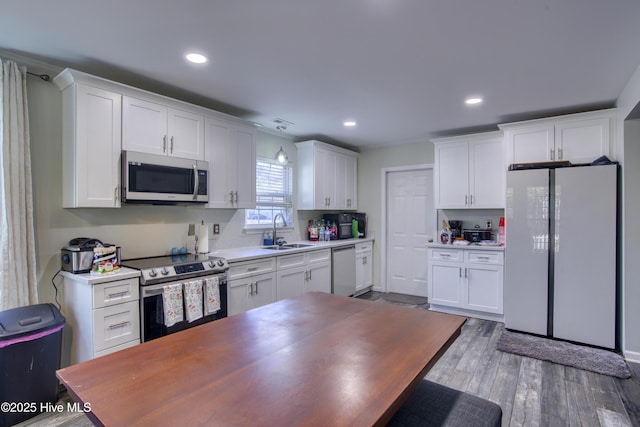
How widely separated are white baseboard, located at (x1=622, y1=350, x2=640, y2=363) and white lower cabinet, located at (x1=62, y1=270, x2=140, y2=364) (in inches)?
165

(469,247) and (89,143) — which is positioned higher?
(89,143)

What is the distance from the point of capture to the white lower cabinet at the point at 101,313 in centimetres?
228

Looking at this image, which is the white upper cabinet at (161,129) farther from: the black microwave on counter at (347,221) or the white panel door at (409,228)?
the white panel door at (409,228)

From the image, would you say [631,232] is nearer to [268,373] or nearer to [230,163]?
[268,373]

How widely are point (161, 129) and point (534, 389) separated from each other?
3.68 m

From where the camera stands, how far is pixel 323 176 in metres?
4.80

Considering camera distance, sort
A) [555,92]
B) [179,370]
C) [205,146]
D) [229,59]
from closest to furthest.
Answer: [179,370]
[229,59]
[555,92]
[205,146]

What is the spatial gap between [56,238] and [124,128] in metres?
1.00

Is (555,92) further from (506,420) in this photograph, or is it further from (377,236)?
(377,236)

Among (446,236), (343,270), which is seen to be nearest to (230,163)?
(343,270)

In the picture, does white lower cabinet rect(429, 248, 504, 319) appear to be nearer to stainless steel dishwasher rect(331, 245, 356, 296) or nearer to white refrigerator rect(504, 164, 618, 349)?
white refrigerator rect(504, 164, 618, 349)

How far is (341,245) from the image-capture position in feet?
15.3

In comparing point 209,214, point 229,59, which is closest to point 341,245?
point 209,214

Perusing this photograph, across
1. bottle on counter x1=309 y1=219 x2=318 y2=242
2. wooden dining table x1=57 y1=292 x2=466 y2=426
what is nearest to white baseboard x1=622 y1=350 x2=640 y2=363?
wooden dining table x1=57 y1=292 x2=466 y2=426
